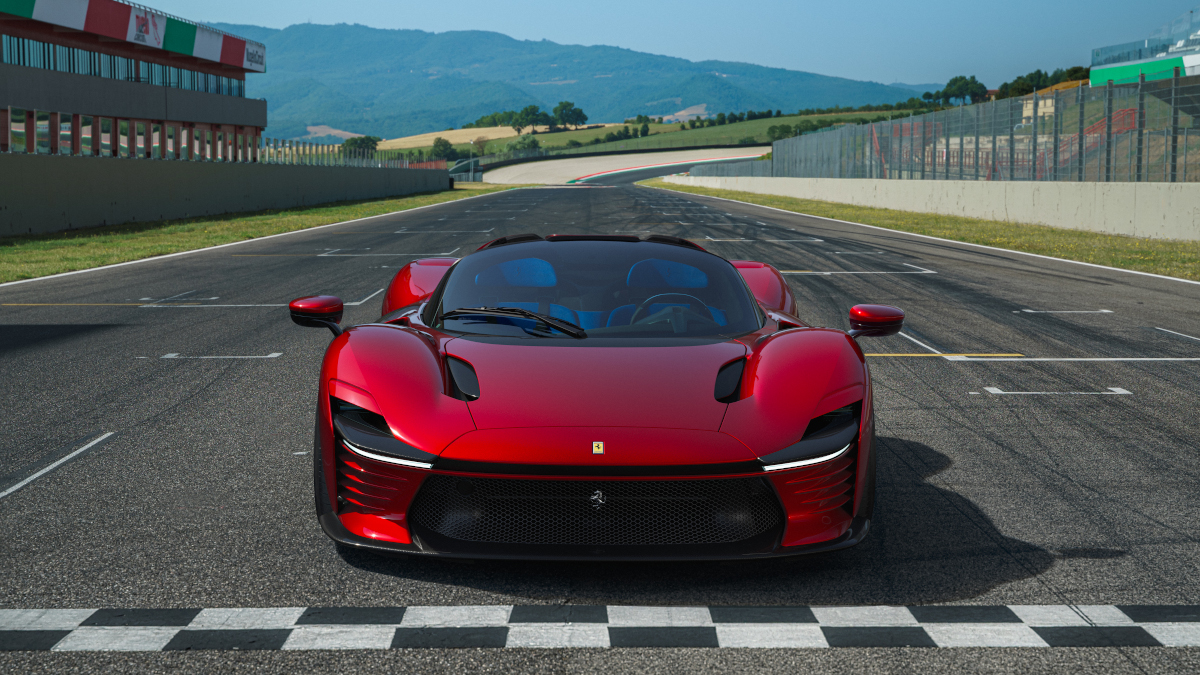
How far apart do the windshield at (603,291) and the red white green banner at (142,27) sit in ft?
135

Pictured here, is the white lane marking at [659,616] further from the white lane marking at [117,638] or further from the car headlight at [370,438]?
the white lane marking at [117,638]

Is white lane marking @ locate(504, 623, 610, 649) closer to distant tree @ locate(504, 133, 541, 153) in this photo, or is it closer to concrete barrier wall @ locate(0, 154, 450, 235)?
concrete barrier wall @ locate(0, 154, 450, 235)

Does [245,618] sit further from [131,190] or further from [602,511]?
[131,190]

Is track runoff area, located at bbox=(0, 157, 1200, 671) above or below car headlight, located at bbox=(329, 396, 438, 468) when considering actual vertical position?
below

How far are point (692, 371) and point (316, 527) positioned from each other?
5.69 ft

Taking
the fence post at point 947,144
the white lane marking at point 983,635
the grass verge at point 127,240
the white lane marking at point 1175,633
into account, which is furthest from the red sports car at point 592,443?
the fence post at point 947,144

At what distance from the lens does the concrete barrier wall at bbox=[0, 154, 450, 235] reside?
2148 centimetres

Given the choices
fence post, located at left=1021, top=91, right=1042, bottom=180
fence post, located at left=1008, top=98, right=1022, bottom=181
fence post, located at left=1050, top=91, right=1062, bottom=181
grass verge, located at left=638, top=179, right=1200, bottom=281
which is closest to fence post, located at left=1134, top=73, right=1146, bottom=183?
grass verge, located at left=638, top=179, right=1200, bottom=281

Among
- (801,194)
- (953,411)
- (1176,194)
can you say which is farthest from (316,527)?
(801,194)

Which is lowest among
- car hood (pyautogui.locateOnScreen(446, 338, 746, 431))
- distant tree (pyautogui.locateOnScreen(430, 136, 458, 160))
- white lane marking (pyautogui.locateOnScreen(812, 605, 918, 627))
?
white lane marking (pyautogui.locateOnScreen(812, 605, 918, 627))

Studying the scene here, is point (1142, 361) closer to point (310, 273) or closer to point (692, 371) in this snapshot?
point (692, 371)

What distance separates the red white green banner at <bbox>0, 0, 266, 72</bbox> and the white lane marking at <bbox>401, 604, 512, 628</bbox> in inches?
1686

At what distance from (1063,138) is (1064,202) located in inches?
65.2

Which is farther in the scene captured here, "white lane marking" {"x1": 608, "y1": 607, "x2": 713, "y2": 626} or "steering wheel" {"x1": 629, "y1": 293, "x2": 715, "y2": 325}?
"steering wheel" {"x1": 629, "y1": 293, "x2": 715, "y2": 325}
